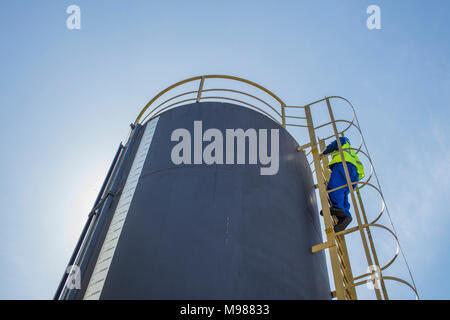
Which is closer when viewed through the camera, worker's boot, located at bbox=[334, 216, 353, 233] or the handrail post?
worker's boot, located at bbox=[334, 216, 353, 233]

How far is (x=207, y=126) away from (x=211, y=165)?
83cm

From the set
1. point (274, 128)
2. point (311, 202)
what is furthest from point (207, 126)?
point (311, 202)

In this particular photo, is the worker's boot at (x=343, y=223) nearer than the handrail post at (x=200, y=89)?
Yes

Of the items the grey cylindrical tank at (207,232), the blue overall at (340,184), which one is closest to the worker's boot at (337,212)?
the blue overall at (340,184)

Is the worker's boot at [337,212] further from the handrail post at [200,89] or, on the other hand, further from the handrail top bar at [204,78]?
the handrail post at [200,89]

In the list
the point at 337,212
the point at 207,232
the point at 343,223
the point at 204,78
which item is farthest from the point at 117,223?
the point at 204,78

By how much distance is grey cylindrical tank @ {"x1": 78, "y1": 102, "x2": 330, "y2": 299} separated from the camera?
412 centimetres

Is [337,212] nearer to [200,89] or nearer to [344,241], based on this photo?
[344,241]

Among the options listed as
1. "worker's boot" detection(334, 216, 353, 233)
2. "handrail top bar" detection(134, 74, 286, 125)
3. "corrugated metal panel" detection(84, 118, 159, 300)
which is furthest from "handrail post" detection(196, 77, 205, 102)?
"worker's boot" detection(334, 216, 353, 233)

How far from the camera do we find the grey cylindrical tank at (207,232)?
13.5 feet

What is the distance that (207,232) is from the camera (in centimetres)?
450

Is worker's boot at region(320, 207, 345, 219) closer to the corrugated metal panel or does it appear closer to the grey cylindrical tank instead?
the grey cylindrical tank
